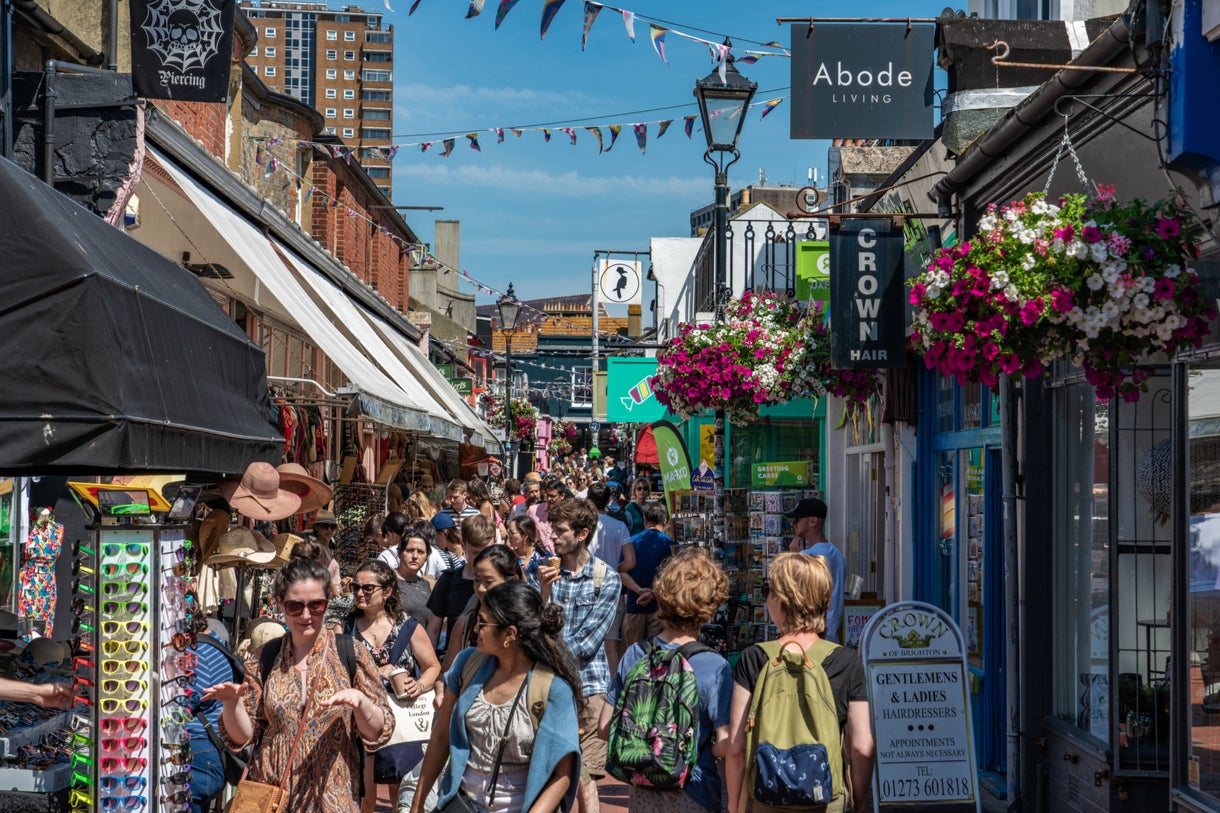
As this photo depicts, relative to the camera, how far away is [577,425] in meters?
78.2

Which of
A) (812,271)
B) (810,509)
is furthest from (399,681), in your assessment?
(812,271)

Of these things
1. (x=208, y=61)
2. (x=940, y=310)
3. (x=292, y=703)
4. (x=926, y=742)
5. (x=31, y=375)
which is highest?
(x=208, y=61)

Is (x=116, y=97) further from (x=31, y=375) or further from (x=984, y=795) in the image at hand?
(x=984, y=795)

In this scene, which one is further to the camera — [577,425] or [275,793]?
[577,425]

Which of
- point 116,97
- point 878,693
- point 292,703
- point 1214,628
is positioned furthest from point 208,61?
point 1214,628

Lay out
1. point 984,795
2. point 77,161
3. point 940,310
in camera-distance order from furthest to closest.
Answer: point 984,795, point 77,161, point 940,310

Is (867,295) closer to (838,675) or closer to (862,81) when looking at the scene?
(862,81)

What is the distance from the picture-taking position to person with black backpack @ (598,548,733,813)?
5492 millimetres

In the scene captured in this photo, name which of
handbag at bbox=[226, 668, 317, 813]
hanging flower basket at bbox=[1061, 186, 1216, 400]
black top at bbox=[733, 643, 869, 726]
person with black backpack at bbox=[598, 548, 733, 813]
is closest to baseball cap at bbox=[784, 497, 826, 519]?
hanging flower basket at bbox=[1061, 186, 1216, 400]

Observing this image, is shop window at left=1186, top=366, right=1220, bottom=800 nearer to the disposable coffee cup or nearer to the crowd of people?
the crowd of people

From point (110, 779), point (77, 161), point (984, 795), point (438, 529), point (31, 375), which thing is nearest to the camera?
point (31, 375)

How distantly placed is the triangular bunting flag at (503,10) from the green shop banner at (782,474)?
6502mm

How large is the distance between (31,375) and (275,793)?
1.96 metres

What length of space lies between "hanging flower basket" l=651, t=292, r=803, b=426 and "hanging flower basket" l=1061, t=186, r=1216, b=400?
7293mm
